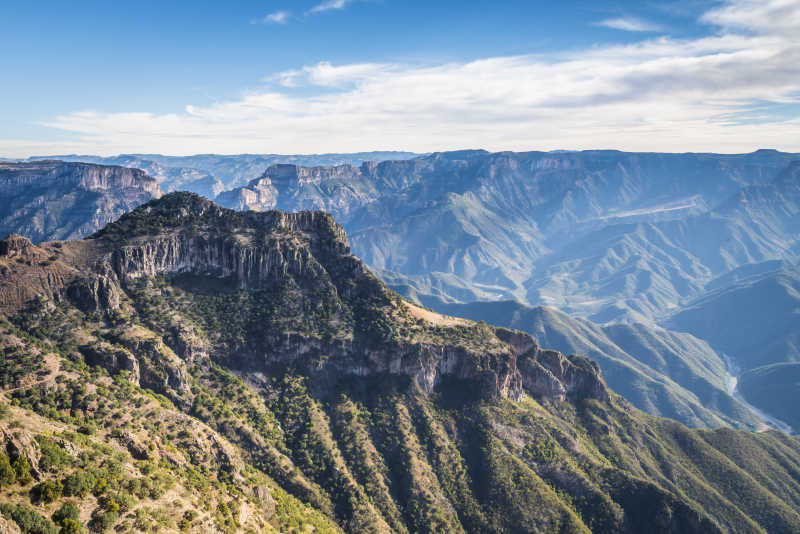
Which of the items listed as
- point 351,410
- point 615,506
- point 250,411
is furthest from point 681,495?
point 250,411

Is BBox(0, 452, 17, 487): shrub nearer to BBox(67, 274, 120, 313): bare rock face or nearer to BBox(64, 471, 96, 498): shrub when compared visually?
BBox(64, 471, 96, 498): shrub

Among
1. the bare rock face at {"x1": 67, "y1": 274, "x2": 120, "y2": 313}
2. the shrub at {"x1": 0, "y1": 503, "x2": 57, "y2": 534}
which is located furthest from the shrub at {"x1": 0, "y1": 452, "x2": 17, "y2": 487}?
the bare rock face at {"x1": 67, "y1": 274, "x2": 120, "y2": 313}

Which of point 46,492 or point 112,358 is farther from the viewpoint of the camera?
point 112,358

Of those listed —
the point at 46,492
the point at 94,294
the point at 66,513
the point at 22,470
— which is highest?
the point at 94,294

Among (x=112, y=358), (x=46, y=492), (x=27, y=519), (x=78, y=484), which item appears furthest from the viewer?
(x=112, y=358)

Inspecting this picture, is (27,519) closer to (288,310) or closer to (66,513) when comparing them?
(66,513)

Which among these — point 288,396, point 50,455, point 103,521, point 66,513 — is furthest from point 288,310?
point 66,513

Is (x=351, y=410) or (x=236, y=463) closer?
(x=236, y=463)

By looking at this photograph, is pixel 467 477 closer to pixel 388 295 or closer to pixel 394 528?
pixel 394 528
